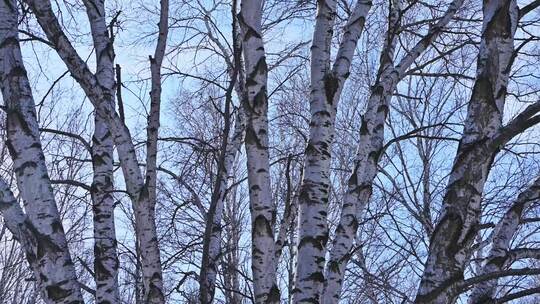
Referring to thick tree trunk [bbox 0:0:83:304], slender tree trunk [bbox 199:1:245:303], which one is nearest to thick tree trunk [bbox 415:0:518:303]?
slender tree trunk [bbox 199:1:245:303]

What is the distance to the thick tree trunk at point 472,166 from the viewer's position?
1.96 metres

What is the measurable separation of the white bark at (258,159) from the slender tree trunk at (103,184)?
32.5 inches

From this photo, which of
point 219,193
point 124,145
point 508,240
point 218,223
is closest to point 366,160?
point 508,240

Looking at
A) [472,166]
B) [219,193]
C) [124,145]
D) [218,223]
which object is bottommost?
[472,166]

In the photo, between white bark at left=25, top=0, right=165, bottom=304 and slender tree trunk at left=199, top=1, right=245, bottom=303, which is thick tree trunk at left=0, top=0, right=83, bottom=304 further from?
slender tree trunk at left=199, top=1, right=245, bottom=303

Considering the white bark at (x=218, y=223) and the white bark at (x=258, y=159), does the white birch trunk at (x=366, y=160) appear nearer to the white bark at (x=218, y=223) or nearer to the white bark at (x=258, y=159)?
the white bark at (x=218, y=223)

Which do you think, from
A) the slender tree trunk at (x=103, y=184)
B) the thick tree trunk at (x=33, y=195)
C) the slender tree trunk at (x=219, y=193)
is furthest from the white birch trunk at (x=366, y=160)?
the thick tree trunk at (x=33, y=195)

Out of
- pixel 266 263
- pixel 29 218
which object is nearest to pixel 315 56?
pixel 266 263

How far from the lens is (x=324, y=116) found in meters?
3.16

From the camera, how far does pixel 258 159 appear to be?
114 inches

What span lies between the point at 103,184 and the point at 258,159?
62.8 inches

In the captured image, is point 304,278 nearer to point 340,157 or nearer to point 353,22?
point 353,22

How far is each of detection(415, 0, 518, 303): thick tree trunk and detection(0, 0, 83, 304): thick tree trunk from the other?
1.36m

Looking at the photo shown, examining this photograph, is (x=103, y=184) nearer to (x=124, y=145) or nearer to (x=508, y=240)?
(x=124, y=145)
